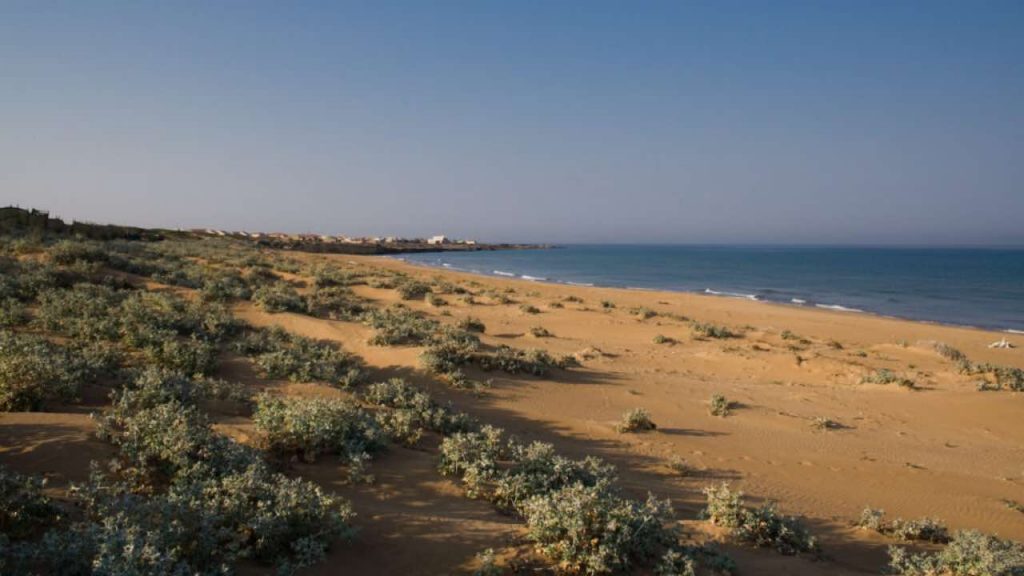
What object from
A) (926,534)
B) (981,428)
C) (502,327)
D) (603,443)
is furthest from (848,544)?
(502,327)

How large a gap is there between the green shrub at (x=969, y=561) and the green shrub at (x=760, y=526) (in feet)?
2.34

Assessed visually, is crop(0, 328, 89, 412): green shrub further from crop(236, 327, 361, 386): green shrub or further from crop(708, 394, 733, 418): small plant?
crop(708, 394, 733, 418): small plant

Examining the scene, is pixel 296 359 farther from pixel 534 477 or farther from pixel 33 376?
pixel 534 477

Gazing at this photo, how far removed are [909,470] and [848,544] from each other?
12.2 feet

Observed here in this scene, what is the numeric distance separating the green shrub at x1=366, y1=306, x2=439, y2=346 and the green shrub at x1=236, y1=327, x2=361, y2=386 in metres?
1.02

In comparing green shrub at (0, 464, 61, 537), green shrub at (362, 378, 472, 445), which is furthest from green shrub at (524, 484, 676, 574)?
green shrub at (0, 464, 61, 537)

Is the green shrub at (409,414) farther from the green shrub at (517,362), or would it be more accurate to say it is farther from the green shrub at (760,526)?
the green shrub at (760,526)

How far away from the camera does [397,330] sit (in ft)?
40.0

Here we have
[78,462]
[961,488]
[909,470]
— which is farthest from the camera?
[909,470]

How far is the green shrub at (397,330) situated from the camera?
38.8 ft

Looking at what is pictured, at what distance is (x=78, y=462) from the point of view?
4.40 m

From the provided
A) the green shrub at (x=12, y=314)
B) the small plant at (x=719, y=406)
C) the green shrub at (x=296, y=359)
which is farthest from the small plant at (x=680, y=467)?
the green shrub at (x=12, y=314)

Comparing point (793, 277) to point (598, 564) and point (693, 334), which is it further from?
point (598, 564)

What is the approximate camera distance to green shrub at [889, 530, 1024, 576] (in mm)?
4066
